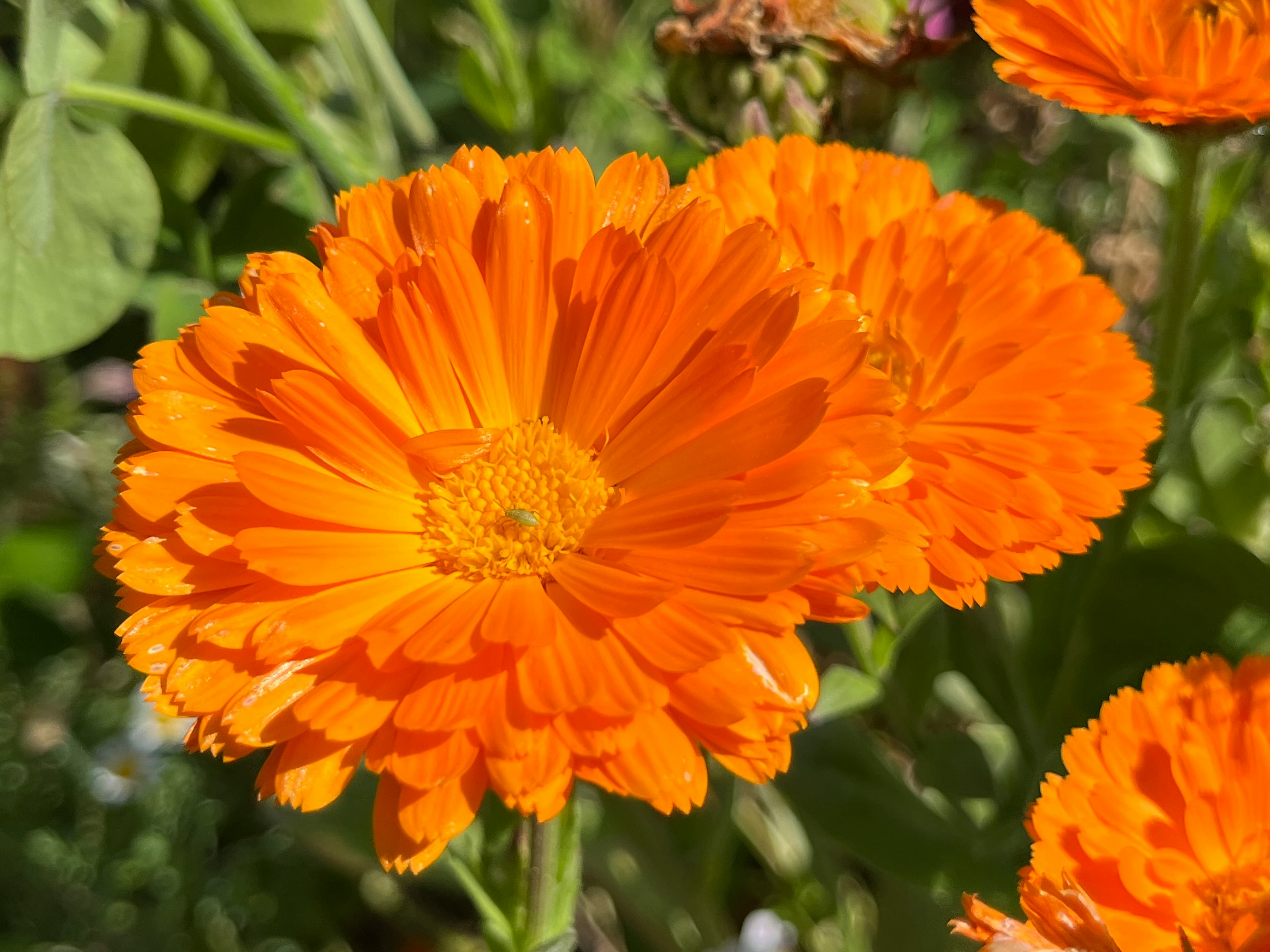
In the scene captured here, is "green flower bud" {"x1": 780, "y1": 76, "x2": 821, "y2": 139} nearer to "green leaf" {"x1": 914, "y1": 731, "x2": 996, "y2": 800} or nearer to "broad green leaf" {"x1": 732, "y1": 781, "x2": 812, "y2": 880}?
"green leaf" {"x1": 914, "y1": 731, "x2": 996, "y2": 800}

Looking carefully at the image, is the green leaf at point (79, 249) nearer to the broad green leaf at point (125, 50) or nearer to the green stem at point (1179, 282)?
the broad green leaf at point (125, 50)

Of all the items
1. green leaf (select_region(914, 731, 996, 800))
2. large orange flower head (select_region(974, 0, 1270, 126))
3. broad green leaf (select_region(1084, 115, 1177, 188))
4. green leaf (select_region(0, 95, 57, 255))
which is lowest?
green leaf (select_region(914, 731, 996, 800))

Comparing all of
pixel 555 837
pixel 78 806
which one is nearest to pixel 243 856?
pixel 78 806

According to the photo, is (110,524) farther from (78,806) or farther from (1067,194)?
(1067,194)

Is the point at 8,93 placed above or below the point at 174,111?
below

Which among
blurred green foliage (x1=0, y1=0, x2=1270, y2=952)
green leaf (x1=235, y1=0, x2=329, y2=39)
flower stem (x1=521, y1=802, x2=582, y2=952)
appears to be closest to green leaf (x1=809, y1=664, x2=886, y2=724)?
blurred green foliage (x1=0, y1=0, x2=1270, y2=952)

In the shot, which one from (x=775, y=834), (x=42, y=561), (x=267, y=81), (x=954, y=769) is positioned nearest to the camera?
(x=267, y=81)

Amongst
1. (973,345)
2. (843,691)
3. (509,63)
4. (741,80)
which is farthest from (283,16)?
(843,691)

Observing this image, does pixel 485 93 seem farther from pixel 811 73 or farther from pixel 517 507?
pixel 517 507
